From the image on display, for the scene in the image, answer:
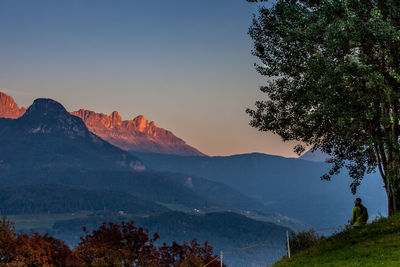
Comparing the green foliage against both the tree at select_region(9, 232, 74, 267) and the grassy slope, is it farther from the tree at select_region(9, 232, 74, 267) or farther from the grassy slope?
the tree at select_region(9, 232, 74, 267)

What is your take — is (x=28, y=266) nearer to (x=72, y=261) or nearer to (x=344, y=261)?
(x=72, y=261)

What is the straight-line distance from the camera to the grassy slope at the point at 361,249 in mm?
18953

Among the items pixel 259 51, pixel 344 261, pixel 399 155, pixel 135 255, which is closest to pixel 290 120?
pixel 259 51

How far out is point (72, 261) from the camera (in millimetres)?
37094

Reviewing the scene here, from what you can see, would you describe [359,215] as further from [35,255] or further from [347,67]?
[35,255]

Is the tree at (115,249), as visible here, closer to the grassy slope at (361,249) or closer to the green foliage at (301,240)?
the green foliage at (301,240)

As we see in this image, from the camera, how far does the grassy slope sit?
19.0 m

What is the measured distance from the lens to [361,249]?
2089cm

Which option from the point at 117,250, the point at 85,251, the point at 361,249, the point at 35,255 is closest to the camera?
the point at 361,249

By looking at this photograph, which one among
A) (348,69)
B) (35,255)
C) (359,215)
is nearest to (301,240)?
(359,215)

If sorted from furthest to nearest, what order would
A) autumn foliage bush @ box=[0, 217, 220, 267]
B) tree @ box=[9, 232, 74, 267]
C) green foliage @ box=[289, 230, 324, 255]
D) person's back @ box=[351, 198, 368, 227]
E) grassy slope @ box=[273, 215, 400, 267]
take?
autumn foliage bush @ box=[0, 217, 220, 267], tree @ box=[9, 232, 74, 267], green foliage @ box=[289, 230, 324, 255], person's back @ box=[351, 198, 368, 227], grassy slope @ box=[273, 215, 400, 267]

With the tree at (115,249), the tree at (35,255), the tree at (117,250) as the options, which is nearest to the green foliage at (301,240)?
the tree at (117,250)

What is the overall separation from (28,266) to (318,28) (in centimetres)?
2785

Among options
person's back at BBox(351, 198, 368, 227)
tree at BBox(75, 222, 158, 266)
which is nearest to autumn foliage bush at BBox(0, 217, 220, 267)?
tree at BBox(75, 222, 158, 266)
